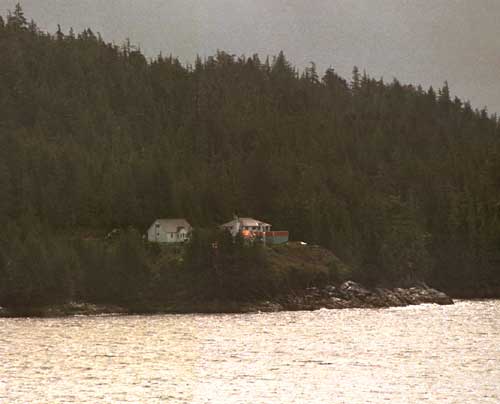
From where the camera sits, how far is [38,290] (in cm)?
12119

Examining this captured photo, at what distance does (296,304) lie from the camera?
434 ft

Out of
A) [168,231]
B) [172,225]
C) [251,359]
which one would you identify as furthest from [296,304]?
[251,359]

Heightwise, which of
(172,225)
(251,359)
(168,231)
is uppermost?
(172,225)

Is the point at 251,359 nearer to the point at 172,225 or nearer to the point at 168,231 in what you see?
the point at 168,231

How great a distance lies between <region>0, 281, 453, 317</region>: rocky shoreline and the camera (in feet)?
401

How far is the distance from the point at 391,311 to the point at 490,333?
31.4 m

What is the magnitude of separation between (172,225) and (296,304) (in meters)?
27.8

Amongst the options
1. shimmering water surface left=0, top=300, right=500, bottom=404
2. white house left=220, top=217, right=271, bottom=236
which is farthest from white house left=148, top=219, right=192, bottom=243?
shimmering water surface left=0, top=300, right=500, bottom=404

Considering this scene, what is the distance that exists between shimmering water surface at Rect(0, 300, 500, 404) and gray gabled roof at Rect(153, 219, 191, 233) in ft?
113

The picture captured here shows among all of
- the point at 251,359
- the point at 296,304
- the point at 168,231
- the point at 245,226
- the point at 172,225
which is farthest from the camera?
the point at 245,226

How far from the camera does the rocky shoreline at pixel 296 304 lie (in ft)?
401

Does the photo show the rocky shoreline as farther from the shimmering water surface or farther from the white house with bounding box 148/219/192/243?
the white house with bounding box 148/219/192/243

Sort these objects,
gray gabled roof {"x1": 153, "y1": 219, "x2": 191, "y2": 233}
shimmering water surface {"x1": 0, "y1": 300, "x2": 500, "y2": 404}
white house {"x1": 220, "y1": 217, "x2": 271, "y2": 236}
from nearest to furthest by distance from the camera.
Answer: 1. shimmering water surface {"x1": 0, "y1": 300, "x2": 500, "y2": 404}
2. white house {"x1": 220, "y1": 217, "x2": 271, "y2": 236}
3. gray gabled roof {"x1": 153, "y1": 219, "x2": 191, "y2": 233}

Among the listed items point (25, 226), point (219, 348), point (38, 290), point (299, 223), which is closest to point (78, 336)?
point (219, 348)
